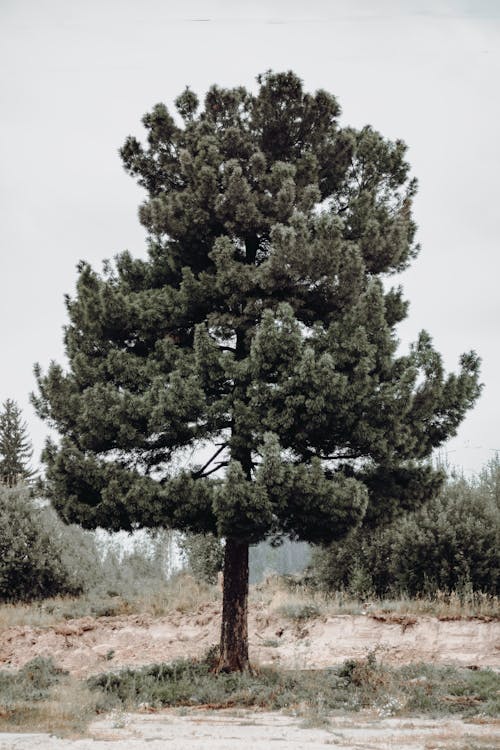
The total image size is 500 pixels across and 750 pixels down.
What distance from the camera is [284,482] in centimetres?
1052

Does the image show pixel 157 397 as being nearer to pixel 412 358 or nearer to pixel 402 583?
pixel 412 358

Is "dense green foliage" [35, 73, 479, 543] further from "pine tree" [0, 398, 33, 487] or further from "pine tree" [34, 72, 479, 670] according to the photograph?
"pine tree" [0, 398, 33, 487]

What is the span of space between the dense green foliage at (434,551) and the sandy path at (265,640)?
2788 mm

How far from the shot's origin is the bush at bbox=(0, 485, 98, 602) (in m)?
21.6

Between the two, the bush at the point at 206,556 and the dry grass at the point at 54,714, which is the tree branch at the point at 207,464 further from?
the bush at the point at 206,556

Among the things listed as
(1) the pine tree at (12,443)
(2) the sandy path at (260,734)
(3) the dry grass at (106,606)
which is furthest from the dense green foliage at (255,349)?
(1) the pine tree at (12,443)

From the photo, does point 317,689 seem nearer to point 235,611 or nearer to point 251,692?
point 251,692

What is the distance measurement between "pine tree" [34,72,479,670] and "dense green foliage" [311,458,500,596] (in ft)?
26.9

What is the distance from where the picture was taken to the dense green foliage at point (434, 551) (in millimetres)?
20016

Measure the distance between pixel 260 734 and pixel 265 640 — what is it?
10198 millimetres

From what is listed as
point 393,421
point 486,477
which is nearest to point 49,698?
point 393,421

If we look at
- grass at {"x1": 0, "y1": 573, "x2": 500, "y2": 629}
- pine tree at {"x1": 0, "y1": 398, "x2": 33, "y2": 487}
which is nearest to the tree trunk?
grass at {"x1": 0, "y1": 573, "x2": 500, "y2": 629}

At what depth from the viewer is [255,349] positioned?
1120 centimetres

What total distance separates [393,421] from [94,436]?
4.86m
